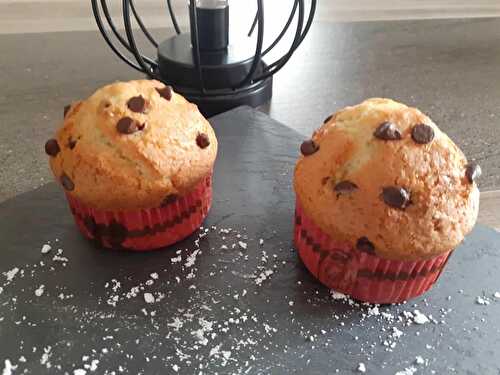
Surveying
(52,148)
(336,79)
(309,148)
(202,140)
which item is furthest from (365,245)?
(336,79)

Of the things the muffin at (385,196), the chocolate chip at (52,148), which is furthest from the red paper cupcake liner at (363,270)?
the chocolate chip at (52,148)

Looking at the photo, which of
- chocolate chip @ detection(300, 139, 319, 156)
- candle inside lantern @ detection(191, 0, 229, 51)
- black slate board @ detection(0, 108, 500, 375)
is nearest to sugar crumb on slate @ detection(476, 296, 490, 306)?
black slate board @ detection(0, 108, 500, 375)

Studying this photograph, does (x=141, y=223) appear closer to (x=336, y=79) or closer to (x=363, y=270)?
(x=363, y=270)

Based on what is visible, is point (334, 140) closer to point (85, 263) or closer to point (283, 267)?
point (283, 267)

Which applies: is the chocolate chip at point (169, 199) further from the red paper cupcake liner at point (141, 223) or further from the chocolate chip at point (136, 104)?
the chocolate chip at point (136, 104)

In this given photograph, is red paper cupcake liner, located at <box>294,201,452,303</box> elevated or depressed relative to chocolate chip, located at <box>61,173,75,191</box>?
depressed

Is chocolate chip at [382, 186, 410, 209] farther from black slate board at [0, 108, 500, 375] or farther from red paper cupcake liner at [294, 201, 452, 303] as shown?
black slate board at [0, 108, 500, 375]
